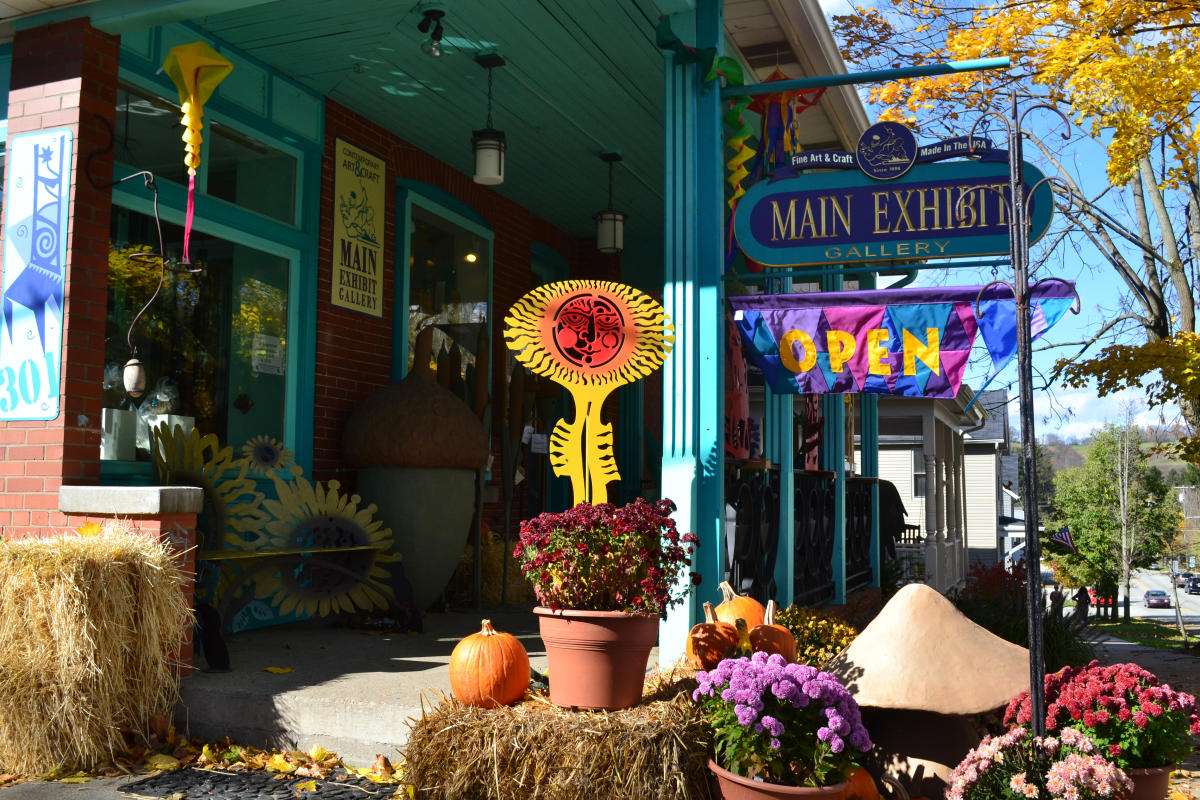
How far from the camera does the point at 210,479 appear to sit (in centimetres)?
567

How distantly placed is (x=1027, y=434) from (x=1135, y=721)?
1.13 metres

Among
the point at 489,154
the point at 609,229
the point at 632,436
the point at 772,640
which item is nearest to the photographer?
the point at 772,640

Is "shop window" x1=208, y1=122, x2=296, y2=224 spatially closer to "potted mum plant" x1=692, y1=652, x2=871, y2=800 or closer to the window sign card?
the window sign card

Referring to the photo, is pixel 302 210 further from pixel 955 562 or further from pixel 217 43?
pixel 955 562

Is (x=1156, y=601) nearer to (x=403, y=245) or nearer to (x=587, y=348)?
(x=403, y=245)

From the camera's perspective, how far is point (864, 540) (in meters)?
9.66

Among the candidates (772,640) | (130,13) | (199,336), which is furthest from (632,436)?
(130,13)

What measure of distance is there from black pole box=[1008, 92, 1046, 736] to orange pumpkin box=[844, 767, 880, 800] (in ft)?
2.06

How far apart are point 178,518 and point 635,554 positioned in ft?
7.58

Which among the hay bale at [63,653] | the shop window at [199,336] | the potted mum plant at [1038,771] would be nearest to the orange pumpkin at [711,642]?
the potted mum plant at [1038,771]

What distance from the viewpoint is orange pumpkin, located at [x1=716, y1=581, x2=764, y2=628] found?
14.9 ft

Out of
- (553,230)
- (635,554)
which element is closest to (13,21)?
(635,554)

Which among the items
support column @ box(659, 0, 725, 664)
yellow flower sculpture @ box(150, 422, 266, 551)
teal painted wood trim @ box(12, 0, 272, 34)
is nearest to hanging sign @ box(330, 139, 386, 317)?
yellow flower sculpture @ box(150, 422, 266, 551)

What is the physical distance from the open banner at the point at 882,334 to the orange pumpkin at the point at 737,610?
3.90ft
